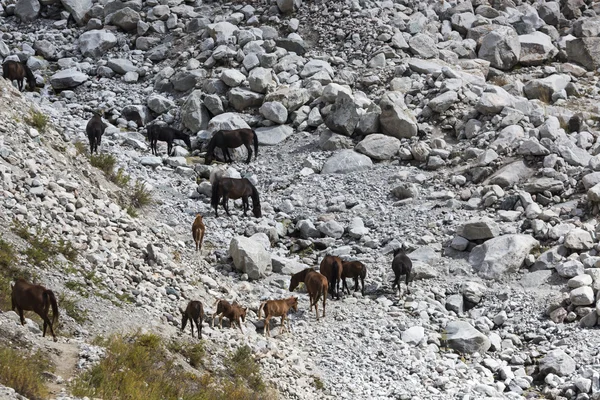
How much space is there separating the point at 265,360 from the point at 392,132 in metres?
11.1

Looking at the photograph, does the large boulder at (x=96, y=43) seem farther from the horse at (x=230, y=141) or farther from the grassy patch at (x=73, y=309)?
the grassy patch at (x=73, y=309)

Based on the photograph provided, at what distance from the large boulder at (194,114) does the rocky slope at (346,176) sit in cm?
7

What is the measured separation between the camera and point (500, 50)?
28.9 metres

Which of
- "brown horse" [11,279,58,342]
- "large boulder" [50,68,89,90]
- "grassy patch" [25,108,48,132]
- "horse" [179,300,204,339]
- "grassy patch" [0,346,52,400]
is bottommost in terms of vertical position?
"large boulder" [50,68,89,90]

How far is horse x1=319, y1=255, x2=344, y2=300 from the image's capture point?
1633 centimetres

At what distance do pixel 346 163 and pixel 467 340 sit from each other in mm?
8057

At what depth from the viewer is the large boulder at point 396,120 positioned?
22953 mm

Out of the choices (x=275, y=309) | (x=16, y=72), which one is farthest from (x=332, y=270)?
(x=16, y=72)

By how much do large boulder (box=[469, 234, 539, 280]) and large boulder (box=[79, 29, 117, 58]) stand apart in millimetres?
16890

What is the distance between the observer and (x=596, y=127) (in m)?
24.0

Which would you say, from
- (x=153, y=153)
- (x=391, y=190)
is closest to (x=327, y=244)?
(x=391, y=190)

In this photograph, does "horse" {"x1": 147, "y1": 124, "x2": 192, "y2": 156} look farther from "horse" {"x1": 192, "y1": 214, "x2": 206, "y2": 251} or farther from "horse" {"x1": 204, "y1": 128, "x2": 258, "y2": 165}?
"horse" {"x1": 192, "y1": 214, "x2": 206, "y2": 251}

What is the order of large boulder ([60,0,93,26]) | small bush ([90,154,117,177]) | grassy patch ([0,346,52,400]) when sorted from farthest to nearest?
large boulder ([60,0,93,26]) < small bush ([90,154,117,177]) < grassy patch ([0,346,52,400])

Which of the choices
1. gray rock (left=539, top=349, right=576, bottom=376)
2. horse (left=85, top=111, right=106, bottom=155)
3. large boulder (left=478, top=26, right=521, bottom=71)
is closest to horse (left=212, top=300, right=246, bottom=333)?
gray rock (left=539, top=349, right=576, bottom=376)
